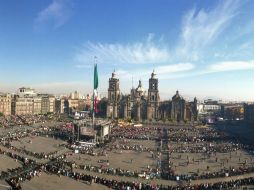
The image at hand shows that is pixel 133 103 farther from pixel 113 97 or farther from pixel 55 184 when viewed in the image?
pixel 55 184

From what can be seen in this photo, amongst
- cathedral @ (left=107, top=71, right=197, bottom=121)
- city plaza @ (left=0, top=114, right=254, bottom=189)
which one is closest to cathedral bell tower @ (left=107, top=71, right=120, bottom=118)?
cathedral @ (left=107, top=71, right=197, bottom=121)

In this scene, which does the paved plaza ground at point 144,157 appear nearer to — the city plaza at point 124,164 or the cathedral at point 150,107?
the city plaza at point 124,164

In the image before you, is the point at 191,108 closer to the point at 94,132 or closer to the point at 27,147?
the point at 94,132

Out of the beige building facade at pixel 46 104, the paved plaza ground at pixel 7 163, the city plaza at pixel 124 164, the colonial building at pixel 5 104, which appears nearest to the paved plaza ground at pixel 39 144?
the city plaza at pixel 124 164

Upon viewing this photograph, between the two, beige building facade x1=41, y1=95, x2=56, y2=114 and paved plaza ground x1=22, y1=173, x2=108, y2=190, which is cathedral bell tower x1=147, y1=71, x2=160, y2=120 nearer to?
beige building facade x1=41, y1=95, x2=56, y2=114

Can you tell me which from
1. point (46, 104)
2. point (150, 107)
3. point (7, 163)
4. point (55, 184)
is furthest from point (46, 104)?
point (55, 184)

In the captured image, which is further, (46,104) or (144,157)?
(46,104)

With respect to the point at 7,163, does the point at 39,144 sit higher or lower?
higher

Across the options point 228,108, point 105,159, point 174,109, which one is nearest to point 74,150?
point 105,159

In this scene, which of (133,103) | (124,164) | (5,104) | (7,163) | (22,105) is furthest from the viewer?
(133,103)
